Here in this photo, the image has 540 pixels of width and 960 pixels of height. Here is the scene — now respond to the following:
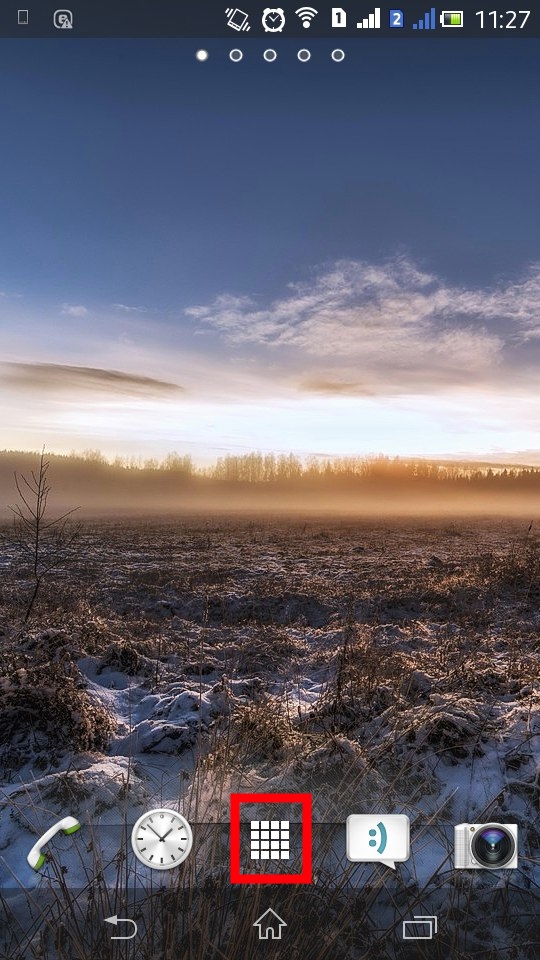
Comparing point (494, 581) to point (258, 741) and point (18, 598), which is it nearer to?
point (258, 741)

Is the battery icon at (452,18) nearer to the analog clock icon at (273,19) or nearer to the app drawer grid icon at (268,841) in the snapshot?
the analog clock icon at (273,19)

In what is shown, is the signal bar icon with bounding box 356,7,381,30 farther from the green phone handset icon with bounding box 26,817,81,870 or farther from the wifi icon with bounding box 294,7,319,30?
the green phone handset icon with bounding box 26,817,81,870

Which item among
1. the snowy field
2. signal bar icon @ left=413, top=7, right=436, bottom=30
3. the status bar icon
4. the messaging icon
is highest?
the status bar icon

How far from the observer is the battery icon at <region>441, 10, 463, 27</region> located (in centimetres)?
252

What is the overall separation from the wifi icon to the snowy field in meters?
3.91

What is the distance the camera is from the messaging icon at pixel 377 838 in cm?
190

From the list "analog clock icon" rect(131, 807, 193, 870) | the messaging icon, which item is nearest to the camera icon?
the messaging icon

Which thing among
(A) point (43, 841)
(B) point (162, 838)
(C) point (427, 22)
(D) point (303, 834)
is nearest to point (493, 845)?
(D) point (303, 834)

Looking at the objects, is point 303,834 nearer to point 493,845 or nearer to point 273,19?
point 493,845

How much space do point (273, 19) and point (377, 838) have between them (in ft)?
12.9

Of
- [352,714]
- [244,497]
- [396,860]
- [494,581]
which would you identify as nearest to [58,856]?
[396,860]

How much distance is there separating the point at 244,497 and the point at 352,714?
106 meters

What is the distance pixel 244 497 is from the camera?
11125 centimetres

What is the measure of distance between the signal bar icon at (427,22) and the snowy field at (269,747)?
3.83m
